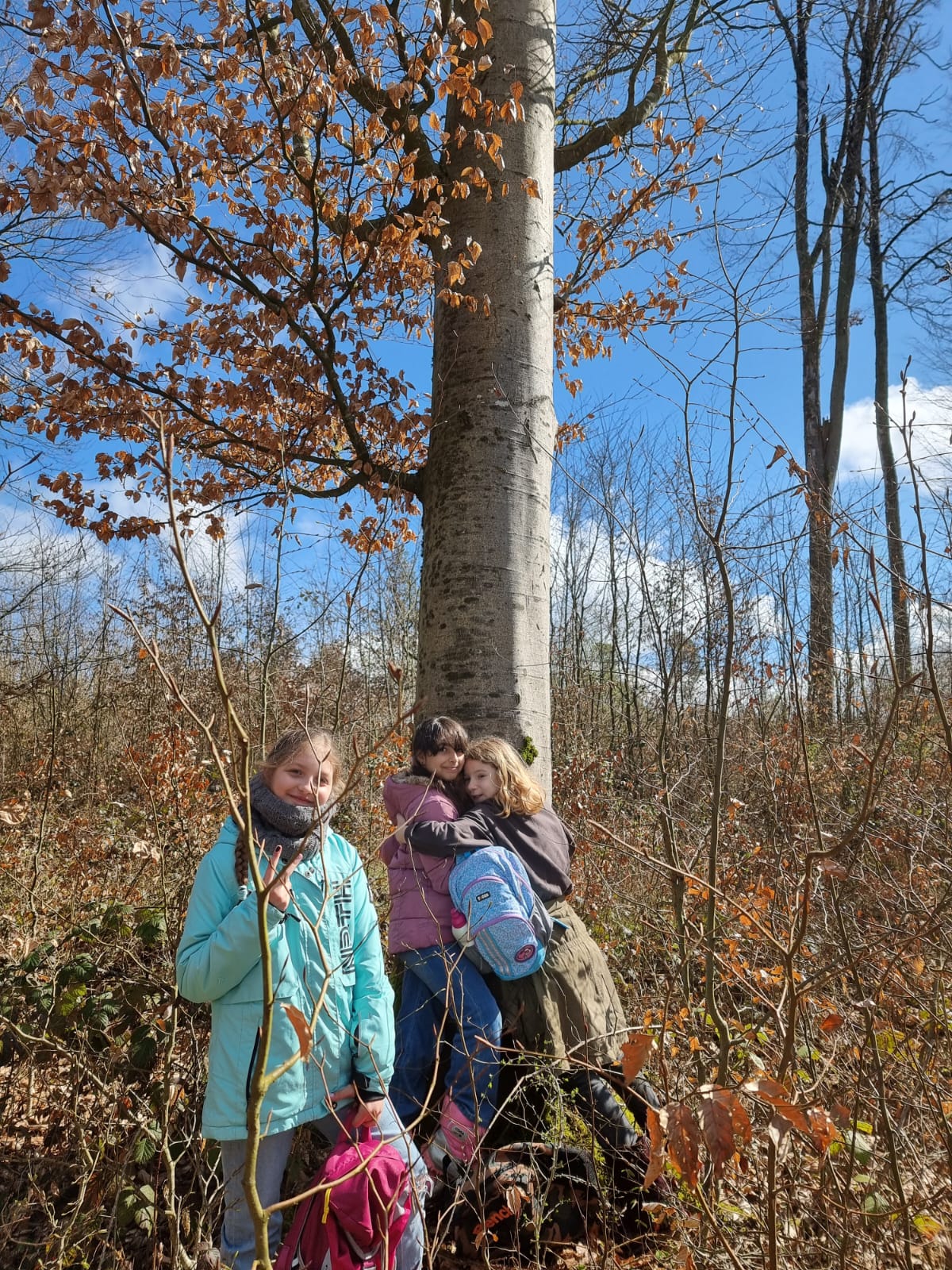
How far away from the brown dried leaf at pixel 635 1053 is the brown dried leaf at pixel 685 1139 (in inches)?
3.8

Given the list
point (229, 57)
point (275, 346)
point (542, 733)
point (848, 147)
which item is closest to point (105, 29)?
point (229, 57)

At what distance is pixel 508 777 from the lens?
3.05 metres

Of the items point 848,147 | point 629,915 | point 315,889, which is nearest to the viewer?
point 315,889

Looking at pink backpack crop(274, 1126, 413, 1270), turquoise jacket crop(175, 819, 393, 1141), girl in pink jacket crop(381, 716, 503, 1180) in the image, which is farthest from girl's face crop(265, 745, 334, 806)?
pink backpack crop(274, 1126, 413, 1270)

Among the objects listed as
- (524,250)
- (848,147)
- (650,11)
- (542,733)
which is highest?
(848,147)

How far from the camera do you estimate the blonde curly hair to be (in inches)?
120

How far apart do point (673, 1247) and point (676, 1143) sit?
1.19 metres

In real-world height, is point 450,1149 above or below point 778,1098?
below

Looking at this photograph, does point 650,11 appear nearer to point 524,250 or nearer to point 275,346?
point 524,250

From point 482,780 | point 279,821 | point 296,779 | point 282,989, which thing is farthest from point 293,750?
point 482,780

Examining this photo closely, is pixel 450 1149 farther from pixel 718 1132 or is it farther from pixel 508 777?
pixel 718 1132

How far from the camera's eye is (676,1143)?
4.61ft

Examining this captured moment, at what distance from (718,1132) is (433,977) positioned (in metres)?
1.61

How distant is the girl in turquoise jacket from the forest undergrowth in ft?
0.59
